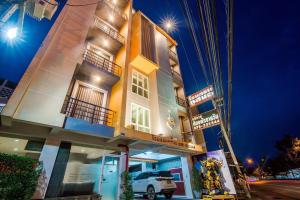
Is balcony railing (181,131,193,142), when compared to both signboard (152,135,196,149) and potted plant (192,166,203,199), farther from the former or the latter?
potted plant (192,166,203,199)

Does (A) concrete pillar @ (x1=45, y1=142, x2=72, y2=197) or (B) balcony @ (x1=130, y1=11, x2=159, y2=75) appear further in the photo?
(B) balcony @ (x1=130, y1=11, x2=159, y2=75)

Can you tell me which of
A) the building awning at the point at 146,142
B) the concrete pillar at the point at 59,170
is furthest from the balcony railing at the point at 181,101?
the concrete pillar at the point at 59,170

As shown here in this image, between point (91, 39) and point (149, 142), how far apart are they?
344 inches

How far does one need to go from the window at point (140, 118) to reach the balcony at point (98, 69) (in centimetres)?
236

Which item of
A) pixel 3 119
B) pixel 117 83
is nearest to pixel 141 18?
pixel 117 83

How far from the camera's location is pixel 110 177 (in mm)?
7465

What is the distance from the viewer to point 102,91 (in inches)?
378

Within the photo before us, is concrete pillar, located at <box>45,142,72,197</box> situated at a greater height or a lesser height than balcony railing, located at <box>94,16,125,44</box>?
lesser

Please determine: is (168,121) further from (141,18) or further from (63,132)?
(141,18)

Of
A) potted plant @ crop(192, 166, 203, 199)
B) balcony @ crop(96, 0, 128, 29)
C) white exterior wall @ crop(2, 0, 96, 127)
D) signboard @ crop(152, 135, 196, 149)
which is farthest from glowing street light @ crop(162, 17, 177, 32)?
potted plant @ crop(192, 166, 203, 199)

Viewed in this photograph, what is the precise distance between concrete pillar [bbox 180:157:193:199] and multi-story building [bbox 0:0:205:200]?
6 cm

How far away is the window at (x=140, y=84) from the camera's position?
11.3 metres

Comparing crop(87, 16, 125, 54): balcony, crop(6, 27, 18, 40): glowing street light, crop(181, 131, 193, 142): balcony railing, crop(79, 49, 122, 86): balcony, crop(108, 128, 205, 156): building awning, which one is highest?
crop(87, 16, 125, 54): balcony

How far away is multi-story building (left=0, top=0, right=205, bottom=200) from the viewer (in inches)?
229
